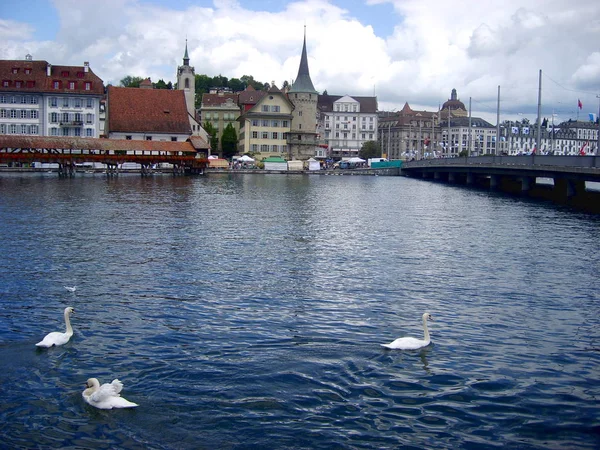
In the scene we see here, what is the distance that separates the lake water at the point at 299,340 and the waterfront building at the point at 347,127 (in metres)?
145

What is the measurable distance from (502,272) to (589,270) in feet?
10.9

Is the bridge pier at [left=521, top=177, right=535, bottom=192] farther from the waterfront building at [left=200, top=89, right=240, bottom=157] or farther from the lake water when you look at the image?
the waterfront building at [left=200, top=89, right=240, bottom=157]

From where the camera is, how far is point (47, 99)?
109 metres

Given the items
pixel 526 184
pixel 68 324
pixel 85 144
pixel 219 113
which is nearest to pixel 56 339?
pixel 68 324

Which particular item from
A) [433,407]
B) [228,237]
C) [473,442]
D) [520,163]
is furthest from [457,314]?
[520,163]

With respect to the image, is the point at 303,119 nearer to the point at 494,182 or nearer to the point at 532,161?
the point at 494,182

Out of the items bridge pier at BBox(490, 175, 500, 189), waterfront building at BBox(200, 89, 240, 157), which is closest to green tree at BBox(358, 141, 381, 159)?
waterfront building at BBox(200, 89, 240, 157)

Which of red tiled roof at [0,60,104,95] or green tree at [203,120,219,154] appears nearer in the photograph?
red tiled roof at [0,60,104,95]

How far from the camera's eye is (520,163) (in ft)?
221

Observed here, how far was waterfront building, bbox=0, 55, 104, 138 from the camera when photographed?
4247 inches

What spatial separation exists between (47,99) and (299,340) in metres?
103

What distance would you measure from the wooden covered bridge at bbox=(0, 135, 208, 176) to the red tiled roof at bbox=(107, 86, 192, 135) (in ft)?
20.5

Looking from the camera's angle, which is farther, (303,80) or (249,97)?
(249,97)

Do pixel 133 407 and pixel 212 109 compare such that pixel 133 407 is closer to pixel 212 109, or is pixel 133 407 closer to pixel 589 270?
pixel 589 270
